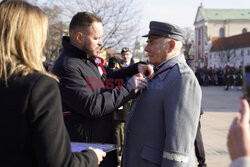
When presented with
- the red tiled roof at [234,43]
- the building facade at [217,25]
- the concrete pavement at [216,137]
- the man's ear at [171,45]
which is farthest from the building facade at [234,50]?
the man's ear at [171,45]

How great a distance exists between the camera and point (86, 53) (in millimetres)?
2830

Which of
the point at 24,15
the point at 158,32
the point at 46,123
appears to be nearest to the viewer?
the point at 46,123

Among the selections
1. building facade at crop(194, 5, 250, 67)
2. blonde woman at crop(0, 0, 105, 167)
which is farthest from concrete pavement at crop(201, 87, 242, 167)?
building facade at crop(194, 5, 250, 67)

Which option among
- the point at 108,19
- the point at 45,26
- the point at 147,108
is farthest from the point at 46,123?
the point at 108,19

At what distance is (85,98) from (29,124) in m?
1.02

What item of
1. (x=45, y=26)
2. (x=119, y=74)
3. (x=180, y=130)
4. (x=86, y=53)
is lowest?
(x=180, y=130)

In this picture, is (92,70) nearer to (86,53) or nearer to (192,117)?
(86,53)

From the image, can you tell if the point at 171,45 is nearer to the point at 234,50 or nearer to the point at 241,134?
the point at 241,134

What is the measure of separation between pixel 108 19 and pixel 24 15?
52.0 feet

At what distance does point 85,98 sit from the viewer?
2.49 m

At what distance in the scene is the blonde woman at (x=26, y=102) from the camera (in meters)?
1.47

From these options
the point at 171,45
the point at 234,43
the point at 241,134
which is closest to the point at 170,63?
the point at 171,45

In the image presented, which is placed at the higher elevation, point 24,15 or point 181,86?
point 24,15

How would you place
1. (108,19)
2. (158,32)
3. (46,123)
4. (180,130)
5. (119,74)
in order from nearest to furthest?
1. (46,123)
2. (180,130)
3. (158,32)
4. (119,74)
5. (108,19)
